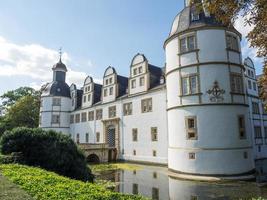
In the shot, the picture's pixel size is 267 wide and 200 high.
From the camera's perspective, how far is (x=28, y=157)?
1342cm

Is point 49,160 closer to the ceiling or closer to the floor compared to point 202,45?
closer to the floor

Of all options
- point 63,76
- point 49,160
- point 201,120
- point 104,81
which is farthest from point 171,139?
point 63,76

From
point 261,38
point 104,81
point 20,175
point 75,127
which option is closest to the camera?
point 261,38

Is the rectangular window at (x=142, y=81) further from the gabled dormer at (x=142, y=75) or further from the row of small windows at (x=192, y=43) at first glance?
the row of small windows at (x=192, y=43)

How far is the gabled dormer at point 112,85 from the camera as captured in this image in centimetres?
3316

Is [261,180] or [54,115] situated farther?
[54,115]

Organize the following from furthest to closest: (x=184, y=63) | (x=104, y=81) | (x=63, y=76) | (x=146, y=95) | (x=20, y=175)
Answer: (x=63, y=76)
(x=104, y=81)
(x=146, y=95)
(x=184, y=63)
(x=20, y=175)

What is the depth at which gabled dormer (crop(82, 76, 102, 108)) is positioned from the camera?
126 feet

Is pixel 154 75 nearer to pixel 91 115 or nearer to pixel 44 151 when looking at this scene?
pixel 91 115

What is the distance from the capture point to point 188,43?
19703 millimetres

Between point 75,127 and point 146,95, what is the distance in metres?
19.1

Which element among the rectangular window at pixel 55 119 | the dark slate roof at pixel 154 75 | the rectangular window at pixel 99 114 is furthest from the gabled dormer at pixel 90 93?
the dark slate roof at pixel 154 75

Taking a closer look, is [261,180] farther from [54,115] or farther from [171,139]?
[54,115]

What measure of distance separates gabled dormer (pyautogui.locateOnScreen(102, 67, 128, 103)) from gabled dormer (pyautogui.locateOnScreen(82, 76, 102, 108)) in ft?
12.5
